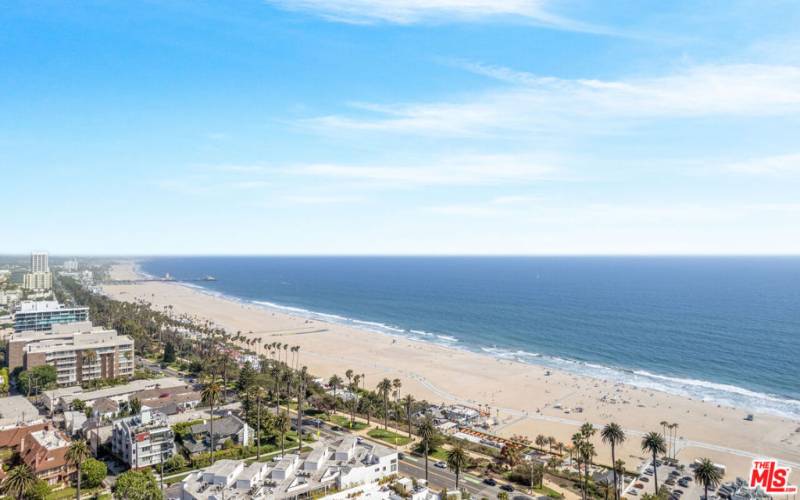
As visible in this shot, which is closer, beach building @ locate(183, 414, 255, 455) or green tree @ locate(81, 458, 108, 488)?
green tree @ locate(81, 458, 108, 488)

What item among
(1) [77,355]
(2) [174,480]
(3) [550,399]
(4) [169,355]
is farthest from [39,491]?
(3) [550,399]

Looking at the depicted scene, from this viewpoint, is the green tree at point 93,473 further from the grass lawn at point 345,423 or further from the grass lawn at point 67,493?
the grass lawn at point 345,423

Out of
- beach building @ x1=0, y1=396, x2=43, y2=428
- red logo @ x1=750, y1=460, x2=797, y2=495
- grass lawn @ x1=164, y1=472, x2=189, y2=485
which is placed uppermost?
red logo @ x1=750, y1=460, x2=797, y2=495

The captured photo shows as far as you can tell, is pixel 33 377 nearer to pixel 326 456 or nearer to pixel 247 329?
pixel 326 456

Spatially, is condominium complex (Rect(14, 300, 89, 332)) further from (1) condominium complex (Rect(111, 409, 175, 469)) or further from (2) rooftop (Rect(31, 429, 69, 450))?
(1) condominium complex (Rect(111, 409, 175, 469))

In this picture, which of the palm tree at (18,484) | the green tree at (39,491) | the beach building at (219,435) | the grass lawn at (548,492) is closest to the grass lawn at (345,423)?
the beach building at (219,435)

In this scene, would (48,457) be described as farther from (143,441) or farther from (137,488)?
(137,488)

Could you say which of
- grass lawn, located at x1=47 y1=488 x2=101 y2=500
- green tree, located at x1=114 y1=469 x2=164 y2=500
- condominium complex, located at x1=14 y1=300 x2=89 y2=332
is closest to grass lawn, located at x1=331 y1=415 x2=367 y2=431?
green tree, located at x1=114 y1=469 x2=164 y2=500
